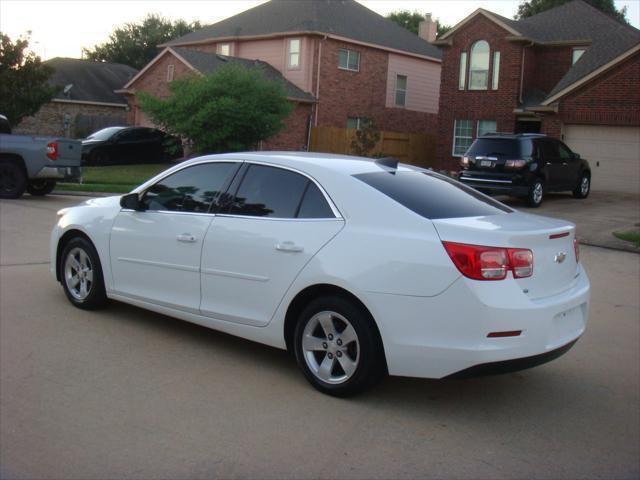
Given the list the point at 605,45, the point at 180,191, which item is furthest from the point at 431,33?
the point at 180,191

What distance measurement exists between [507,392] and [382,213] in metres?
1.69

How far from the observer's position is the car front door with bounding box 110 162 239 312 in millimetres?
6258

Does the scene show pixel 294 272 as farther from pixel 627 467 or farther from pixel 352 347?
pixel 627 467

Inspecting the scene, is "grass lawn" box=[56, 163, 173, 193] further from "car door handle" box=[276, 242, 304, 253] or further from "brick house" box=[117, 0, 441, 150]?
"car door handle" box=[276, 242, 304, 253]

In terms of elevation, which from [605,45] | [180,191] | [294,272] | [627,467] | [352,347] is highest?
[605,45]

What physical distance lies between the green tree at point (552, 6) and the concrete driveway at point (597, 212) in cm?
3593

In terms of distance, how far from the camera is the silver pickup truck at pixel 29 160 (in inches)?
652

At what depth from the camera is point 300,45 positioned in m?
34.7

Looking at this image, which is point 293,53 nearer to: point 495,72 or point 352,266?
point 495,72

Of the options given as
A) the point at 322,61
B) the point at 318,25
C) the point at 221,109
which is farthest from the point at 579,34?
the point at 221,109

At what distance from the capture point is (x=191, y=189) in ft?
21.4

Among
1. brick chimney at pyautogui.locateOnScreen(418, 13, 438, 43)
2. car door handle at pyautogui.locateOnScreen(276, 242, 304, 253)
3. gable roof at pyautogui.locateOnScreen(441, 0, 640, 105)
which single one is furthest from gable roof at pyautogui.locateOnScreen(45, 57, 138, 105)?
car door handle at pyautogui.locateOnScreen(276, 242, 304, 253)

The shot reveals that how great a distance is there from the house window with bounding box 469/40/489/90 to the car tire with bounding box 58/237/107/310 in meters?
26.1

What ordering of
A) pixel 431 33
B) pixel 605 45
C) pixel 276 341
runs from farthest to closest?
pixel 431 33 < pixel 605 45 < pixel 276 341
